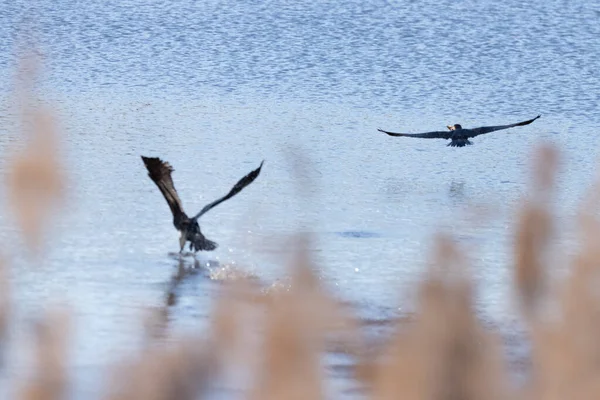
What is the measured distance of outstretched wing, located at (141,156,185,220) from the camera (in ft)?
29.5

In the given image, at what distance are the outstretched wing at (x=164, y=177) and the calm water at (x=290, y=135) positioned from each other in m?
0.30

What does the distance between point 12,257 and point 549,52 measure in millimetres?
15137

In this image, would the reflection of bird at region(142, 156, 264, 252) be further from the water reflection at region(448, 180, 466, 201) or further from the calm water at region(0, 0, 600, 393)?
the water reflection at region(448, 180, 466, 201)

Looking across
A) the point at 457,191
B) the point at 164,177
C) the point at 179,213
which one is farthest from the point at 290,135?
the point at 164,177

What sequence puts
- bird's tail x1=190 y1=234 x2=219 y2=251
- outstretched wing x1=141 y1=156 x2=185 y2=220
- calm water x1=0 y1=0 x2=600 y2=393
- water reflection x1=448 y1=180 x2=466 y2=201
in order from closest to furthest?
calm water x1=0 y1=0 x2=600 y2=393, outstretched wing x1=141 y1=156 x2=185 y2=220, bird's tail x1=190 y1=234 x2=219 y2=251, water reflection x1=448 y1=180 x2=466 y2=201

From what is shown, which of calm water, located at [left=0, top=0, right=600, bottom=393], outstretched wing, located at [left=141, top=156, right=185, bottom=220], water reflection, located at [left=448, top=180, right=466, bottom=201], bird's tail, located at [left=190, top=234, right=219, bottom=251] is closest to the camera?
calm water, located at [left=0, top=0, right=600, bottom=393]

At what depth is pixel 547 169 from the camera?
5852mm

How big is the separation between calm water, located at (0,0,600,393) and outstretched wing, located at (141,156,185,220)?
0.30 metres

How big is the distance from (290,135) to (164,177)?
6230mm

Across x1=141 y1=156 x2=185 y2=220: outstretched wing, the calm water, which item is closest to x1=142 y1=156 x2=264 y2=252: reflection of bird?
x1=141 y1=156 x2=185 y2=220: outstretched wing

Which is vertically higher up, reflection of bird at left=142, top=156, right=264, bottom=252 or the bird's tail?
reflection of bird at left=142, top=156, right=264, bottom=252

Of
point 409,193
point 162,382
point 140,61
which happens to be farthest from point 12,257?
point 140,61

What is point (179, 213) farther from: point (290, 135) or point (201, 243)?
point (290, 135)

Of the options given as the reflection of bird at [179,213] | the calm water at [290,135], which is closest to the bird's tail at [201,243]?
the reflection of bird at [179,213]
